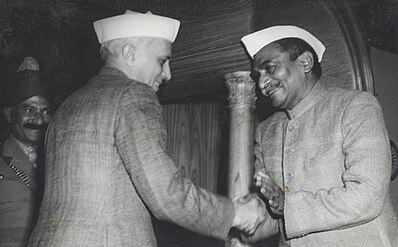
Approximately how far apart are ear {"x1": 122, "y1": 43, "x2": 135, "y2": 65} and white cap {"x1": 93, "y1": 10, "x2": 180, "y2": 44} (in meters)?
0.06

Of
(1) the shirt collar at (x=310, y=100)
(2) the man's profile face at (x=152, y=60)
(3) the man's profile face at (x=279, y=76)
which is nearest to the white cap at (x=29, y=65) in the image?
(2) the man's profile face at (x=152, y=60)

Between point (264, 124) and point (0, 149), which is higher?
point (264, 124)

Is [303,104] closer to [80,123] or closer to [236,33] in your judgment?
[236,33]

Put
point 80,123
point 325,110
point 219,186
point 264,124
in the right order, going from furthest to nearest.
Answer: point 219,186 → point 264,124 → point 325,110 → point 80,123

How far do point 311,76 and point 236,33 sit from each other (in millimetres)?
484

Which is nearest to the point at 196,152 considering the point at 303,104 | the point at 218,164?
the point at 218,164

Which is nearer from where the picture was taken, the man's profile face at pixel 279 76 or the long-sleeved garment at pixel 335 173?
the long-sleeved garment at pixel 335 173

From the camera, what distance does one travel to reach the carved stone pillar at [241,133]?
2389 millimetres

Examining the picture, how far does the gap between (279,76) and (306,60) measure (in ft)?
0.57

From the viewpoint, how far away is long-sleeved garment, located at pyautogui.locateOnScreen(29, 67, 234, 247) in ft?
6.89

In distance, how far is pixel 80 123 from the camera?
218cm

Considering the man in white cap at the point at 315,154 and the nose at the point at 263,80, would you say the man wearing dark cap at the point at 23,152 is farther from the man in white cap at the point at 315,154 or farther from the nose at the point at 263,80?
the nose at the point at 263,80

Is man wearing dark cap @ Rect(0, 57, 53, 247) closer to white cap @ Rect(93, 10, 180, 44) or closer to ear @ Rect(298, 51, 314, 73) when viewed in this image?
white cap @ Rect(93, 10, 180, 44)

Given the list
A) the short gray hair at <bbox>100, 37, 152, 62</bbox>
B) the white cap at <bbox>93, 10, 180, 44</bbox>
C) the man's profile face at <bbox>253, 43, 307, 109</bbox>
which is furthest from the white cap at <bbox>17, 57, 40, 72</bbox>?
the man's profile face at <bbox>253, 43, 307, 109</bbox>
